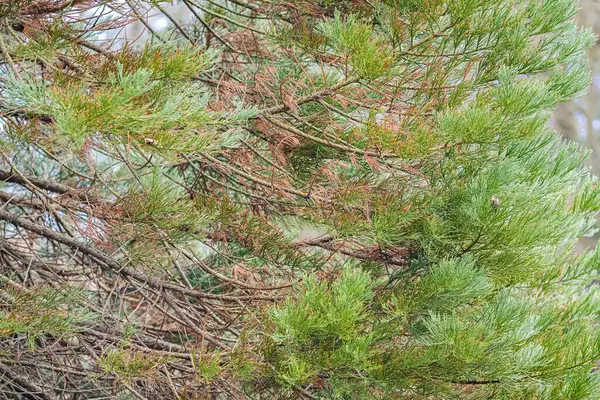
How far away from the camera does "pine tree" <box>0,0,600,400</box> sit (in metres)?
2.43

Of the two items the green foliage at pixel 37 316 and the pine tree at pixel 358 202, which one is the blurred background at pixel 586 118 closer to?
the pine tree at pixel 358 202

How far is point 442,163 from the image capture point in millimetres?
2701

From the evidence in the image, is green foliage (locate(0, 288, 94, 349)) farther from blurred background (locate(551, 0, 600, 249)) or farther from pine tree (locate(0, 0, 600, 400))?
blurred background (locate(551, 0, 600, 249))

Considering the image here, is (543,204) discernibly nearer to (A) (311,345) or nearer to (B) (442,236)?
(B) (442,236)

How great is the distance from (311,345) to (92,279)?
4.45 ft

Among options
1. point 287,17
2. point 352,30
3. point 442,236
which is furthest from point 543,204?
point 287,17

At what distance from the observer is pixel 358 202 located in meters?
2.78

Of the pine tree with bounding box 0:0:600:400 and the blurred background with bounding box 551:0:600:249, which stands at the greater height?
the blurred background with bounding box 551:0:600:249

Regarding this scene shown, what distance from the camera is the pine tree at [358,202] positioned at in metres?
2.43

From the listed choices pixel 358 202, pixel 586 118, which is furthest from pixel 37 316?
pixel 586 118

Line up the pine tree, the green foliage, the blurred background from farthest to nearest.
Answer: the blurred background → the green foliage → the pine tree

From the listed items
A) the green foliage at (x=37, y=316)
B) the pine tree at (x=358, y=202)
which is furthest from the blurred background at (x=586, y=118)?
the green foliage at (x=37, y=316)

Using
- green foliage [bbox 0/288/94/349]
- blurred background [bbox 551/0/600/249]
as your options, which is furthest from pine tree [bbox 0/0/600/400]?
blurred background [bbox 551/0/600/249]

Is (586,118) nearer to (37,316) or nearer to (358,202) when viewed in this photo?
(358,202)
